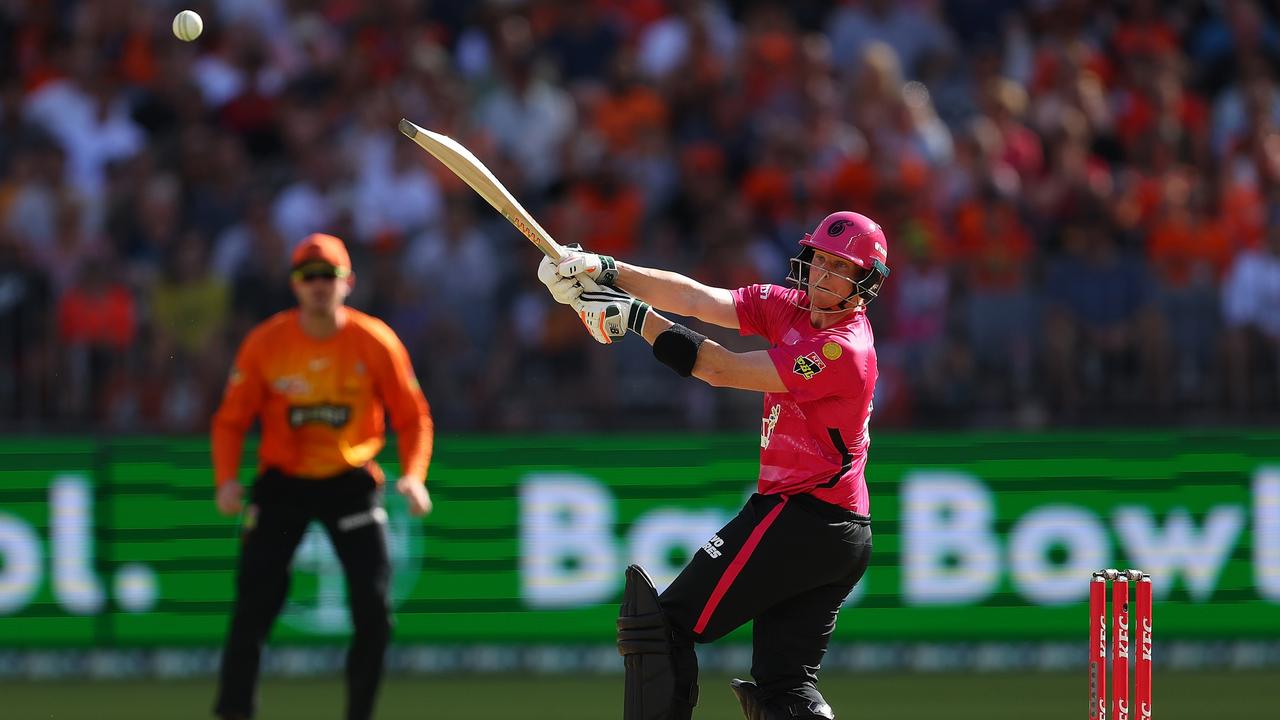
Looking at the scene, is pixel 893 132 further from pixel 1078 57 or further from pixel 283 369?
pixel 283 369

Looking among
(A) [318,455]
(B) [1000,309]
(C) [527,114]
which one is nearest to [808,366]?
(A) [318,455]

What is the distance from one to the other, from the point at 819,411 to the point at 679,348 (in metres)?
0.59

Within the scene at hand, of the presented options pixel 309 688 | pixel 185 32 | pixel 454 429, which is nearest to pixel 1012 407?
pixel 454 429

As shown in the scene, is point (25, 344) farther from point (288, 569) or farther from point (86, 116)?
point (288, 569)

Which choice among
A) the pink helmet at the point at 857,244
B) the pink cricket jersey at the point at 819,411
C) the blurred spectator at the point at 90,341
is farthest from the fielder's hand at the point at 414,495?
the blurred spectator at the point at 90,341

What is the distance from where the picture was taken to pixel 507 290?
40.5ft

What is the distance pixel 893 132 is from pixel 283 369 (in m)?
6.84

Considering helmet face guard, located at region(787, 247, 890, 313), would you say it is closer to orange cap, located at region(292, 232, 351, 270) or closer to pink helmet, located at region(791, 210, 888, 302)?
pink helmet, located at region(791, 210, 888, 302)

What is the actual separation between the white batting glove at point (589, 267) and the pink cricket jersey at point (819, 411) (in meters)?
0.71

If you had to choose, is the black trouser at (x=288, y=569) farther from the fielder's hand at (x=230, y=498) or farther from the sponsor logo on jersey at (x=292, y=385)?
the sponsor logo on jersey at (x=292, y=385)

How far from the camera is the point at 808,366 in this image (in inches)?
254

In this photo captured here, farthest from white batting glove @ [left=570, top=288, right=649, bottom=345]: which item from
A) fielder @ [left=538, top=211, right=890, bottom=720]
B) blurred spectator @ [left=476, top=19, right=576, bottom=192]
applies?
blurred spectator @ [left=476, top=19, right=576, bottom=192]

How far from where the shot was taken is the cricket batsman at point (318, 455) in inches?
329

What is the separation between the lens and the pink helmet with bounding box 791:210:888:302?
263 inches
